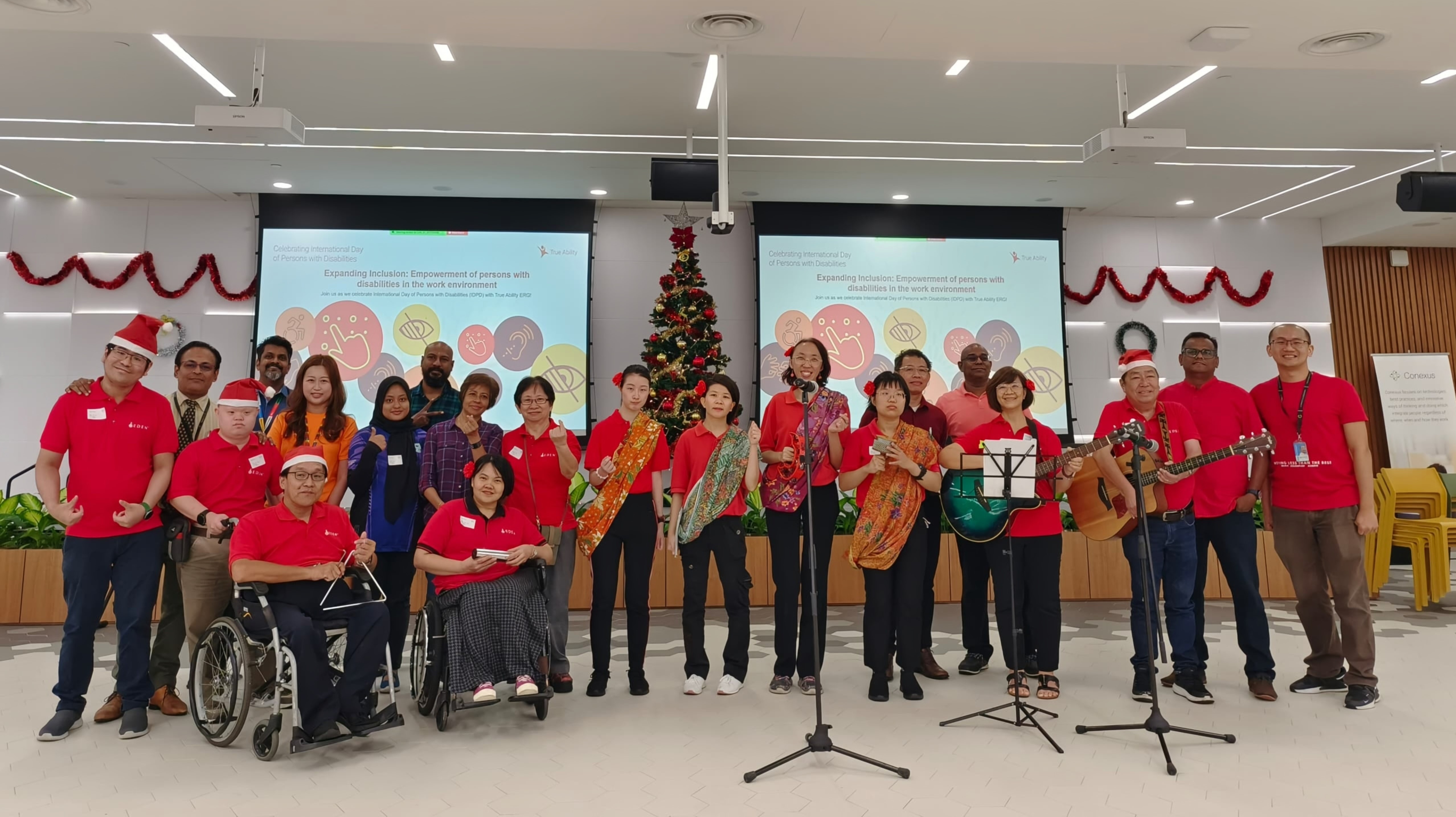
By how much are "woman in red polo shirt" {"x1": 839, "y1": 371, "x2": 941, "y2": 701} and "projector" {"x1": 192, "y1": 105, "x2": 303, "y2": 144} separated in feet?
11.6

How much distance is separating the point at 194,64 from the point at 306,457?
3.41 metres

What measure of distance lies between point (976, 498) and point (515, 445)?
2.11m

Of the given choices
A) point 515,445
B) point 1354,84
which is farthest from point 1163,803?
point 1354,84

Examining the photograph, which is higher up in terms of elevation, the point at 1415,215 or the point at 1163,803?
the point at 1415,215

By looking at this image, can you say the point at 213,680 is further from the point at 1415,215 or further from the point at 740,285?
the point at 1415,215

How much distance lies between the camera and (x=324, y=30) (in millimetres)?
3545

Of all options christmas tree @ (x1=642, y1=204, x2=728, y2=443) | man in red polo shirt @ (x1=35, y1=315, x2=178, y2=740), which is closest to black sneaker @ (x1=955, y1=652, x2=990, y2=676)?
christmas tree @ (x1=642, y1=204, x2=728, y2=443)

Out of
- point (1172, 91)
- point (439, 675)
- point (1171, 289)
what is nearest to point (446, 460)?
point (439, 675)

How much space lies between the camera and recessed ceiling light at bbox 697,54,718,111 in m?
5.03

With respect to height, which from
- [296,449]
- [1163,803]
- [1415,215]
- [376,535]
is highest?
[1415,215]

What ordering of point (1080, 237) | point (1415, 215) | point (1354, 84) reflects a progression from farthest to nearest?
point (1080, 237)
point (1415, 215)
point (1354, 84)

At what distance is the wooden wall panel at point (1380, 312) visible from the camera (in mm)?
8625

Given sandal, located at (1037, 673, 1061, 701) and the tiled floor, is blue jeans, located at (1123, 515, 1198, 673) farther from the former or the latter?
sandal, located at (1037, 673, 1061, 701)

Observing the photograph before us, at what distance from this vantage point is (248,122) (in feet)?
14.6
